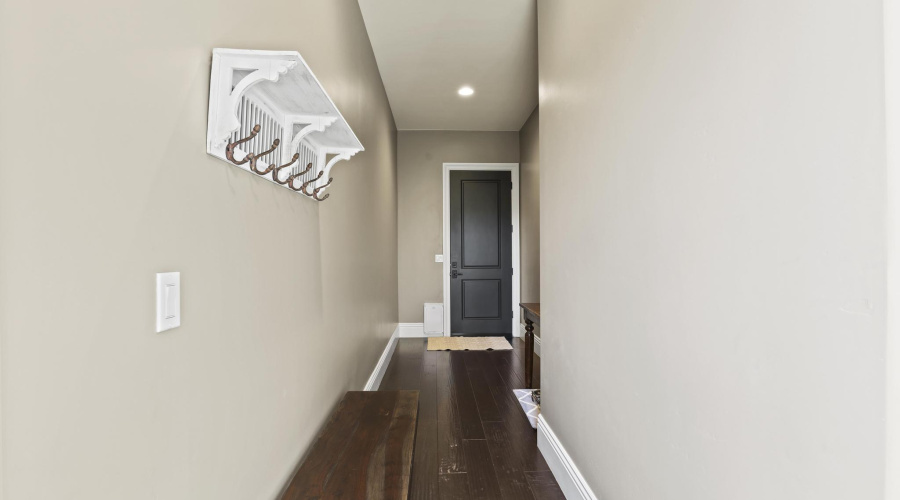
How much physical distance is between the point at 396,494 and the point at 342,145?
1.21m

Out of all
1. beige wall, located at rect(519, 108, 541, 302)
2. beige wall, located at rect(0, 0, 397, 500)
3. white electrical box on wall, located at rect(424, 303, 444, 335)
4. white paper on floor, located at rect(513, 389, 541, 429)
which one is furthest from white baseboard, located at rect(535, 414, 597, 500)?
white electrical box on wall, located at rect(424, 303, 444, 335)

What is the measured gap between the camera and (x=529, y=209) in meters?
5.23

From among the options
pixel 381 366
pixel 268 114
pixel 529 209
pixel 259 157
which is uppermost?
pixel 529 209

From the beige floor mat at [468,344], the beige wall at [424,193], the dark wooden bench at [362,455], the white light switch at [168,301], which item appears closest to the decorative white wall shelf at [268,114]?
the white light switch at [168,301]

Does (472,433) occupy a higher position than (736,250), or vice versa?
(736,250)

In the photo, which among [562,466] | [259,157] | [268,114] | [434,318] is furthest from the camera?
[434,318]

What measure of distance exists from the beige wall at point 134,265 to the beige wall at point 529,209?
3701mm

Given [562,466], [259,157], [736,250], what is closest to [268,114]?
[259,157]

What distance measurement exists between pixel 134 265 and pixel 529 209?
4765 mm

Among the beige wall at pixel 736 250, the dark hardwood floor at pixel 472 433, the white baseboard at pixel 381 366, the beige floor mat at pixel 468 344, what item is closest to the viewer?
the beige wall at pixel 736 250

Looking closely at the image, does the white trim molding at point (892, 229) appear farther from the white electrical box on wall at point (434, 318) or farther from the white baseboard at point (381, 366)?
the white electrical box on wall at point (434, 318)

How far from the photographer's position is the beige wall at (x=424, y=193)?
5.64 m

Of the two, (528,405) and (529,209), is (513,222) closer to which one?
(529,209)

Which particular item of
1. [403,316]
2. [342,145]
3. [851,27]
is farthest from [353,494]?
[403,316]
